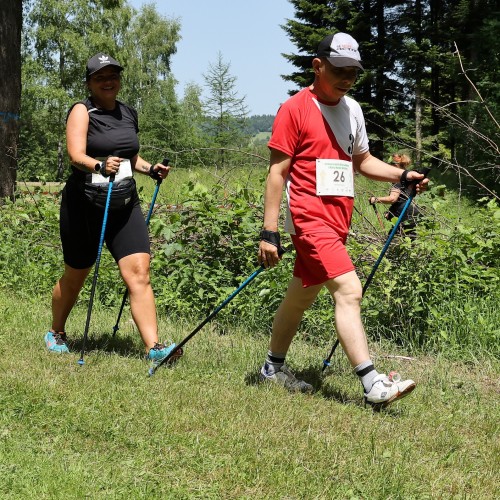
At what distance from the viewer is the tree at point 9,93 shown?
32.8ft

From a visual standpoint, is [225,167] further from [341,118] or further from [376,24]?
[376,24]

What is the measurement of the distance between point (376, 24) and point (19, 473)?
31478 millimetres

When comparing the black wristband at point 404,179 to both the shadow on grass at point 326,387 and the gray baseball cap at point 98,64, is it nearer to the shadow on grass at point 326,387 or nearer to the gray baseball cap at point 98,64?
the shadow on grass at point 326,387

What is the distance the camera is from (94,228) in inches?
199

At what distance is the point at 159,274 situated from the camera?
7.06 meters

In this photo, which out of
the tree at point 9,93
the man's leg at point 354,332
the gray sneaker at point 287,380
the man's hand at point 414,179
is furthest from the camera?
the tree at point 9,93

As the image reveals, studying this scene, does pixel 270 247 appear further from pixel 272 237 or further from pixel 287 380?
pixel 287 380

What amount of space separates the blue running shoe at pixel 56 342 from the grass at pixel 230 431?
0.14m

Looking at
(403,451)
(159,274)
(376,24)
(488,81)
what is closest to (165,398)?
(403,451)

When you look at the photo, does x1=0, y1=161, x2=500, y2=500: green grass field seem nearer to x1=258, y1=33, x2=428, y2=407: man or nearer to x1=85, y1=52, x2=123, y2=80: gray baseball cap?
x1=258, y1=33, x2=428, y2=407: man

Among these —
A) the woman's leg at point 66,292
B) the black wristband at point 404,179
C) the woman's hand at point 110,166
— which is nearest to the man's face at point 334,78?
the black wristband at point 404,179

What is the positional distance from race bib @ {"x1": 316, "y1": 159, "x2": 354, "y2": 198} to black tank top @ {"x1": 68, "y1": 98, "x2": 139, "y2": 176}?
156 cm

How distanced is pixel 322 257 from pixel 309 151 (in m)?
0.61

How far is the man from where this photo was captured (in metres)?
4.00
